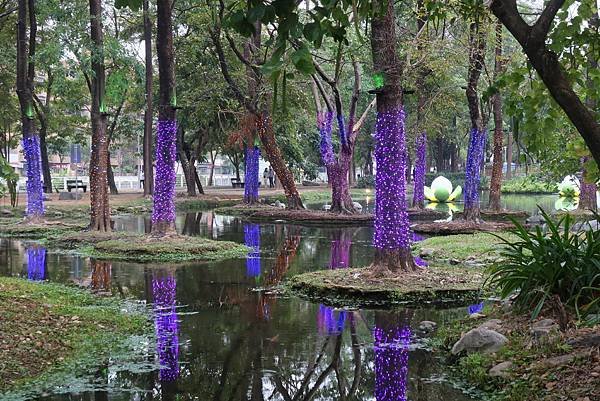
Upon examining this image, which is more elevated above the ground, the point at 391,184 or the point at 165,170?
the point at 165,170

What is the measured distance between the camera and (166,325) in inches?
346

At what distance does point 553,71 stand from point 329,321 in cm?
495

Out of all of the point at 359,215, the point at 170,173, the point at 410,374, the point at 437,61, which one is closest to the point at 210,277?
A: the point at 170,173

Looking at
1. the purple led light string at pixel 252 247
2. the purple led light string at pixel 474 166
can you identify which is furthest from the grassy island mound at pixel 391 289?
the purple led light string at pixel 474 166

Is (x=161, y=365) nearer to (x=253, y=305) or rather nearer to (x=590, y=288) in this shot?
(x=253, y=305)

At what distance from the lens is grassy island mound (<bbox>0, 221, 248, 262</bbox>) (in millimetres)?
15289

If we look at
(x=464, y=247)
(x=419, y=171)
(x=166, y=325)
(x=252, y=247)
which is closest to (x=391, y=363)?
(x=166, y=325)

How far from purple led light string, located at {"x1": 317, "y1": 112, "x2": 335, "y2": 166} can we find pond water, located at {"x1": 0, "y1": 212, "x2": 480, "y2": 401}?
483 inches

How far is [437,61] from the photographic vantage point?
19.1 metres

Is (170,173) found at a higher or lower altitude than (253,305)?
higher

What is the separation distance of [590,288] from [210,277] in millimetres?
7477

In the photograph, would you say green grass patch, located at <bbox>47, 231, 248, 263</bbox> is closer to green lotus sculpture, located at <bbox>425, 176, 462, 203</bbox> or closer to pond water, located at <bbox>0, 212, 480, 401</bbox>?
pond water, located at <bbox>0, 212, 480, 401</bbox>

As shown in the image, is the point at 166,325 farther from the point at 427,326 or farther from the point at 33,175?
the point at 33,175

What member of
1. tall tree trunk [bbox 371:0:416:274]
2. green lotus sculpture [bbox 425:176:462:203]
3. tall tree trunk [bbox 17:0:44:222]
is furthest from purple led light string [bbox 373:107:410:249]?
green lotus sculpture [bbox 425:176:462:203]
